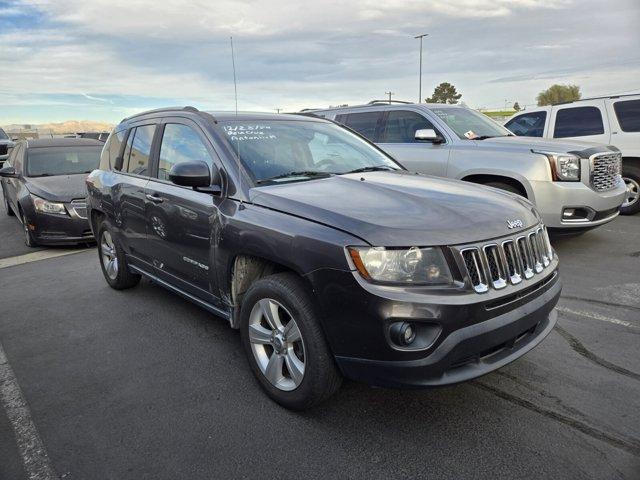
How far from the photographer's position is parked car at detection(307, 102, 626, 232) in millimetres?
5816

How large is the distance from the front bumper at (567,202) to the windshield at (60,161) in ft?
24.1

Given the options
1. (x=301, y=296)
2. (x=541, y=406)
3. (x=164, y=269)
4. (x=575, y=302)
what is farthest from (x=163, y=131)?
(x=575, y=302)

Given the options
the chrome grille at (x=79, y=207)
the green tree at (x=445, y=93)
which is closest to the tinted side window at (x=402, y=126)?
the chrome grille at (x=79, y=207)

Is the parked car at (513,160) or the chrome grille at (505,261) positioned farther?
the parked car at (513,160)

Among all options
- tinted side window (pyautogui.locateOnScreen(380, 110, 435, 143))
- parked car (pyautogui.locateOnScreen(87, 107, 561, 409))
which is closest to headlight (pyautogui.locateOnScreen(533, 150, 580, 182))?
tinted side window (pyautogui.locateOnScreen(380, 110, 435, 143))

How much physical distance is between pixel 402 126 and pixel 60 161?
6.04 meters

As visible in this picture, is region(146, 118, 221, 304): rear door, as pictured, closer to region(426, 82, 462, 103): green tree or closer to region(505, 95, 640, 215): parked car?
region(505, 95, 640, 215): parked car

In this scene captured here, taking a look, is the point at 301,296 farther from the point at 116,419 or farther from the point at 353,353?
the point at 116,419

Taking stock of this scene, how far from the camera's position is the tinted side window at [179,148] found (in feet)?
11.8

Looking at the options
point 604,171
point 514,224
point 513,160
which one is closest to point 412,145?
point 513,160

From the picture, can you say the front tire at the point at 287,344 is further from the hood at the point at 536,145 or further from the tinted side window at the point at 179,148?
the hood at the point at 536,145

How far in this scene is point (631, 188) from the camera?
8.61 metres

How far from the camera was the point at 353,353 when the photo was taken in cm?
246

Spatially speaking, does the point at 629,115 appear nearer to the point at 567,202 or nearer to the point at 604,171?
the point at 604,171
